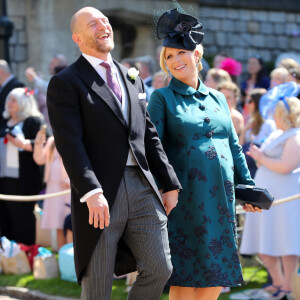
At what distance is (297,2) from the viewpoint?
16312mm

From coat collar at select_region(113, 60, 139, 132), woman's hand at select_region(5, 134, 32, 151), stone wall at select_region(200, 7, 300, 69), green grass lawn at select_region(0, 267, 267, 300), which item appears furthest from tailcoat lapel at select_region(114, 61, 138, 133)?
stone wall at select_region(200, 7, 300, 69)

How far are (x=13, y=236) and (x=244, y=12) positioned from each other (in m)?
8.99

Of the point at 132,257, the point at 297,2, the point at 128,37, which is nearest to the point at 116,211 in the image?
the point at 132,257

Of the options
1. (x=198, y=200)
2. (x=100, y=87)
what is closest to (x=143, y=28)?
(x=198, y=200)

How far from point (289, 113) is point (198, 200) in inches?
82.5

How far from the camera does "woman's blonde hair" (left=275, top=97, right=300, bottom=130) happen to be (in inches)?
243

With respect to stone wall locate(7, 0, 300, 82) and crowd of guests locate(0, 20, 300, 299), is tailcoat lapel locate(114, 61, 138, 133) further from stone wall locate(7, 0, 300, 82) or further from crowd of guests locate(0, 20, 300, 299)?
stone wall locate(7, 0, 300, 82)

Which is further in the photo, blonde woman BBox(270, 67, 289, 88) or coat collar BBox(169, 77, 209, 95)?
blonde woman BBox(270, 67, 289, 88)

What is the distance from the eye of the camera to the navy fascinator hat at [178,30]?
14.5 feet

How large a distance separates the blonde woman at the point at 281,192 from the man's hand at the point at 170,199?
7.02ft

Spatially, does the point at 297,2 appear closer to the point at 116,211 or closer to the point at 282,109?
the point at 282,109

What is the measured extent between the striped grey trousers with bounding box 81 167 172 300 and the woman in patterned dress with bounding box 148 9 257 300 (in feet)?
1.07

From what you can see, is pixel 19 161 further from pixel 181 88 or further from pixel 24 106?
pixel 181 88

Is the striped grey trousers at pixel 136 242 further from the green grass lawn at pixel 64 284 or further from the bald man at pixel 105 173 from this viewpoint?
the green grass lawn at pixel 64 284
